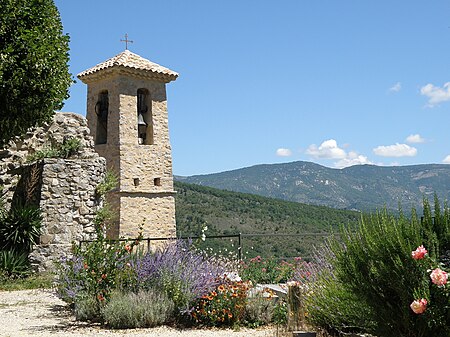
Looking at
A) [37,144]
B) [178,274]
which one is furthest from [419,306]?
[37,144]

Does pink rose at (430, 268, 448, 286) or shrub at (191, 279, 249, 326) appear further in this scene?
shrub at (191, 279, 249, 326)

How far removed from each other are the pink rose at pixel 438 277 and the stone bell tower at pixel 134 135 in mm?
16948

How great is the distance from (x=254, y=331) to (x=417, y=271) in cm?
310

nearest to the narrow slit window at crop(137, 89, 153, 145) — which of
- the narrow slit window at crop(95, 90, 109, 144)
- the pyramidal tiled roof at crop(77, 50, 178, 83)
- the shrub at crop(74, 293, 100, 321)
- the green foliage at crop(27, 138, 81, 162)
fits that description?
the pyramidal tiled roof at crop(77, 50, 178, 83)

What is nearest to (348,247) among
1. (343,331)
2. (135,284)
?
(343,331)

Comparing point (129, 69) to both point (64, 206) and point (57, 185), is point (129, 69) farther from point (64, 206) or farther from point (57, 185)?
point (64, 206)

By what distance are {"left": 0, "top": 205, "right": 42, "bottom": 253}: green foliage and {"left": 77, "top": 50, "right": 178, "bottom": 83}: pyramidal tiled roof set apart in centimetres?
941

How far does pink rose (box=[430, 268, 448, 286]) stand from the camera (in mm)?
4328

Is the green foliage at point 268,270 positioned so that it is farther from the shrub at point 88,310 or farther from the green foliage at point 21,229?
the green foliage at point 21,229

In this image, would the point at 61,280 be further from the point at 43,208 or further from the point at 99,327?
the point at 43,208

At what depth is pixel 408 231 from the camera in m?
5.00

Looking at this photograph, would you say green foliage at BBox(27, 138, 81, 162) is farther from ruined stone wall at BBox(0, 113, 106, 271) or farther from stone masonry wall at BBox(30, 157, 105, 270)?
stone masonry wall at BBox(30, 157, 105, 270)

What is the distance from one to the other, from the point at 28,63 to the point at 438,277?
8886mm

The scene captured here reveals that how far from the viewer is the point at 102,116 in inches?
887
